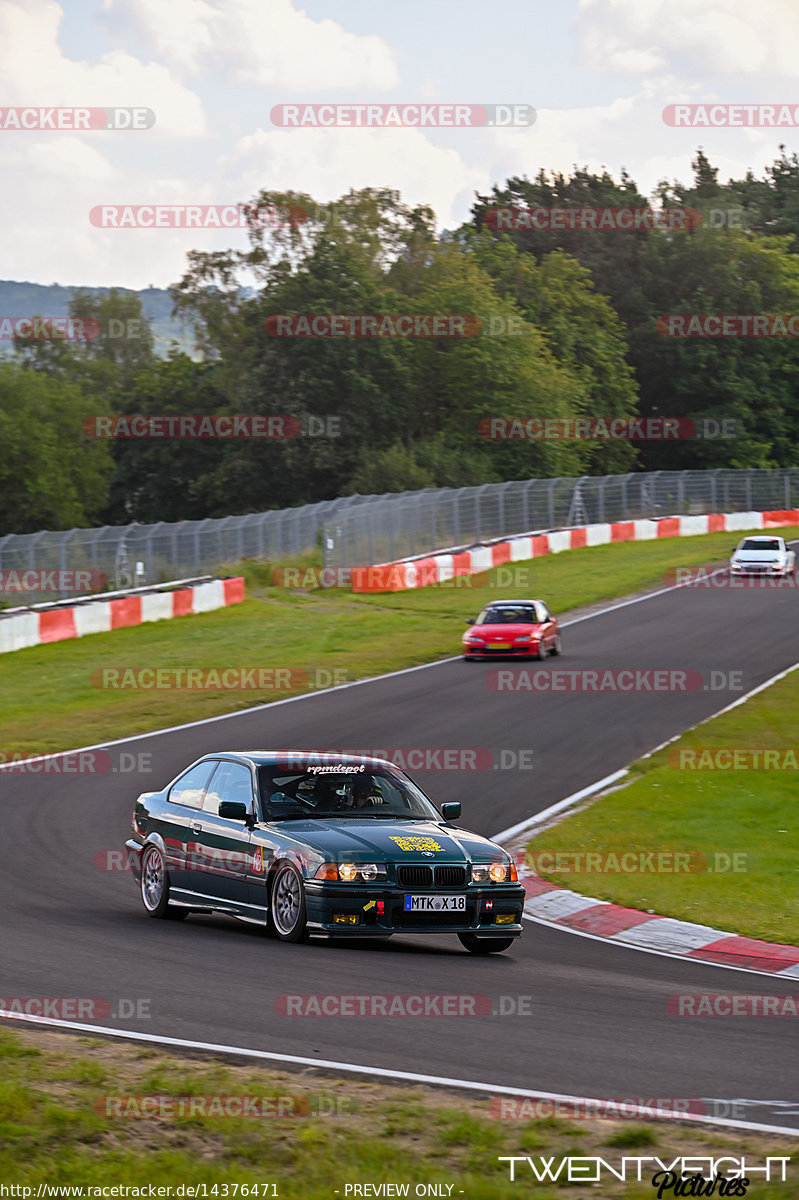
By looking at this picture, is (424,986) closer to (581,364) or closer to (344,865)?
(344,865)

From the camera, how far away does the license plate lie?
10281 millimetres

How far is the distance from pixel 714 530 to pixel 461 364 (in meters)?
15.8

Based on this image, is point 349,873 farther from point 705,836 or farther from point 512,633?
point 512,633

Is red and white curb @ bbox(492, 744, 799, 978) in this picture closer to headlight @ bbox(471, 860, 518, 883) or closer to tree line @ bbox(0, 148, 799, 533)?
headlight @ bbox(471, 860, 518, 883)

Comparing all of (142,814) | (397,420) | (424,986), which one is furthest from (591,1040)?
(397,420)

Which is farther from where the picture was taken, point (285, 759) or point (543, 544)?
point (543, 544)

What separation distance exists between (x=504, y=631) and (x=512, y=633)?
200 mm

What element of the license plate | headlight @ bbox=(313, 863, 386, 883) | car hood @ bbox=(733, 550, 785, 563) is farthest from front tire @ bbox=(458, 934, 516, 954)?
car hood @ bbox=(733, 550, 785, 563)

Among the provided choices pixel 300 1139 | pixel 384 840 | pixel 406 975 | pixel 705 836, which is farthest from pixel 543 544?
pixel 300 1139

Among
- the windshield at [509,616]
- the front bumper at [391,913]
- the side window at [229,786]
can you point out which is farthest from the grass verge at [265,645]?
the front bumper at [391,913]

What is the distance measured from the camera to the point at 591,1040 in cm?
769

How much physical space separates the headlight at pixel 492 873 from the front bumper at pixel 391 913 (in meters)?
0.05

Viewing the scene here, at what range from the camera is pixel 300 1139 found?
588 cm

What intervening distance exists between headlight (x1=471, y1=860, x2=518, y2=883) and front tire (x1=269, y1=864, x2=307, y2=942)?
1.22m
